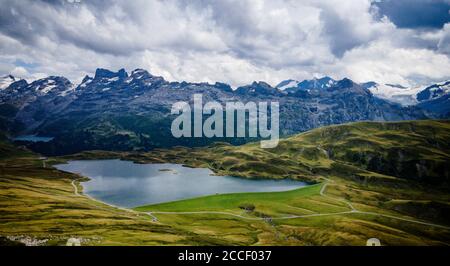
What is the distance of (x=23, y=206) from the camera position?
5807 inches

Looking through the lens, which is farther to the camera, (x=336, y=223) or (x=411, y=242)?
(x=336, y=223)

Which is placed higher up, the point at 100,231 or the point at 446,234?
the point at 100,231

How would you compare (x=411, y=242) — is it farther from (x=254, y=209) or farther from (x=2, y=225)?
(x=2, y=225)

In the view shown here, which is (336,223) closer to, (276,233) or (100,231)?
(276,233)
